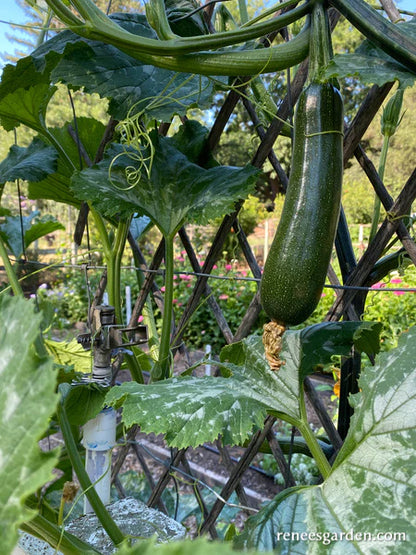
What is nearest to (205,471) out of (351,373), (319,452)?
(351,373)

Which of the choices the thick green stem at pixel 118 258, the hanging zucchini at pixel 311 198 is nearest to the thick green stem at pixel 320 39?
the hanging zucchini at pixel 311 198

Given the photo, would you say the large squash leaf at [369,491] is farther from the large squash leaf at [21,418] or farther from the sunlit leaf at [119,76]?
the sunlit leaf at [119,76]

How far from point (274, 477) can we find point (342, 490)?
1.75m

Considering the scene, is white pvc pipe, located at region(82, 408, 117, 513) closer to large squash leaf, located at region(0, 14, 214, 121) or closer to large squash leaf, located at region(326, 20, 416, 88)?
large squash leaf, located at region(0, 14, 214, 121)

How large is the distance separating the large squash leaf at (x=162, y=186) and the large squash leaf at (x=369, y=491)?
1.40 feet

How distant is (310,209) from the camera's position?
56cm

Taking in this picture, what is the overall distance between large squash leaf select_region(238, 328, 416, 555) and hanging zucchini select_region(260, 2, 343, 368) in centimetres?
13

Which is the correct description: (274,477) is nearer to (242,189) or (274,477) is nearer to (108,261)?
(108,261)

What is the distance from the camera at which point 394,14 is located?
69 centimetres

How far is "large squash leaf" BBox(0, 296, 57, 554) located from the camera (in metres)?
0.27

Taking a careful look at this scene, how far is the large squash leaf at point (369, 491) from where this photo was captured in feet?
1.46

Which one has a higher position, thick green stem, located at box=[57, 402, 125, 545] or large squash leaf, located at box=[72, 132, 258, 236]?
large squash leaf, located at box=[72, 132, 258, 236]

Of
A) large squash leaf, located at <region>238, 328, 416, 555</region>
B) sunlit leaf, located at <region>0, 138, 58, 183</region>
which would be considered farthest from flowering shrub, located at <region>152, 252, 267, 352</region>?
large squash leaf, located at <region>238, 328, 416, 555</region>

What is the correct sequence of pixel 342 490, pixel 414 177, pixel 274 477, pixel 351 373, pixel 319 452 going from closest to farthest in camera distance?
1. pixel 342 490
2. pixel 319 452
3. pixel 414 177
4. pixel 351 373
5. pixel 274 477
